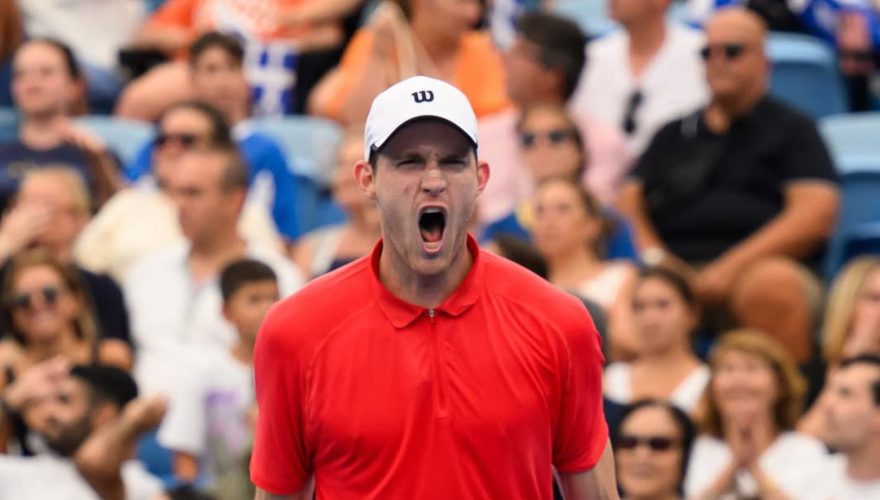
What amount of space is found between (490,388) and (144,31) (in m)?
6.77

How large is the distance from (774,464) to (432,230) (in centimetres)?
326

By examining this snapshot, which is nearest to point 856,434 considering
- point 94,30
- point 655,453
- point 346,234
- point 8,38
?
point 655,453

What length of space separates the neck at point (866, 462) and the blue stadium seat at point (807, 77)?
258cm

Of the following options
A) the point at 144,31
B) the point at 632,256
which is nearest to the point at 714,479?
the point at 632,256

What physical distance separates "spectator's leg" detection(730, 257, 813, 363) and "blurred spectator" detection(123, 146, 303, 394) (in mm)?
1648

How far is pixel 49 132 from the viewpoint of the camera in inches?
341

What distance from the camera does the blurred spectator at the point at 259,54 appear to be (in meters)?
9.46

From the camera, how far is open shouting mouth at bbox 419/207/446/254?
355cm

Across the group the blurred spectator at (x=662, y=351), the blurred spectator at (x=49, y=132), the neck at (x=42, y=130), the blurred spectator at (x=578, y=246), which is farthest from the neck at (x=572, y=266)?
the neck at (x=42, y=130)

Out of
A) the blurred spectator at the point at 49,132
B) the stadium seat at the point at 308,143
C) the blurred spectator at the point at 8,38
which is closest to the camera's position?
the blurred spectator at the point at 49,132

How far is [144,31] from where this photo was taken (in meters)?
10.1

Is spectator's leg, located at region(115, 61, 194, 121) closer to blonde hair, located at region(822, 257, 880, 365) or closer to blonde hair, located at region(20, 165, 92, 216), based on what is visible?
blonde hair, located at region(20, 165, 92, 216)

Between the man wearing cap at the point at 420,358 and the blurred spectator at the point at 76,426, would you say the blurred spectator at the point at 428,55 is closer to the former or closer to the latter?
the blurred spectator at the point at 76,426

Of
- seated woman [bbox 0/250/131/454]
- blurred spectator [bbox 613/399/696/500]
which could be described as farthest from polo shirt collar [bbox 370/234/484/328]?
seated woman [bbox 0/250/131/454]
